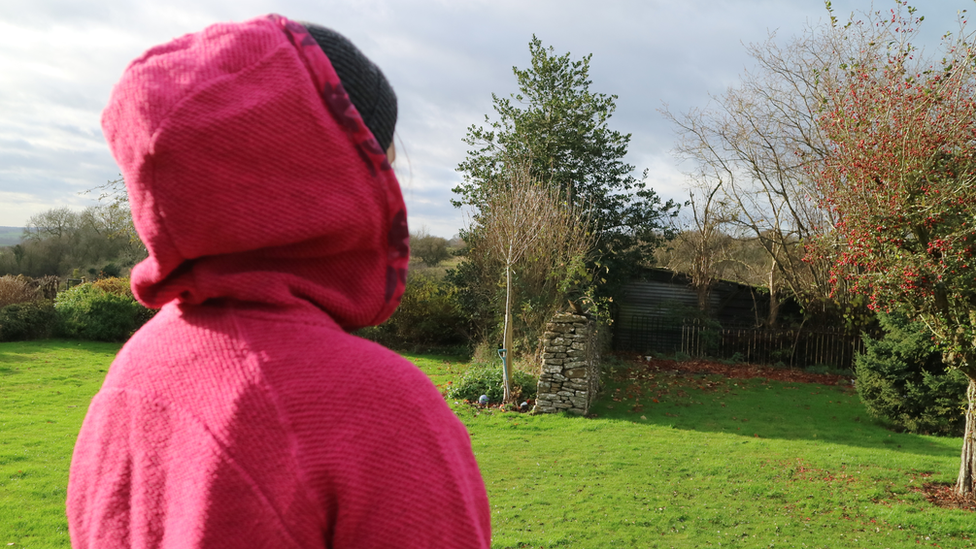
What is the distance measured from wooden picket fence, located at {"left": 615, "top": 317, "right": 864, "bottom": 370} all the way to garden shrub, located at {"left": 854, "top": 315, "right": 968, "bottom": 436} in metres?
5.44

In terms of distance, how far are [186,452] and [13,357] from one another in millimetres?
16518

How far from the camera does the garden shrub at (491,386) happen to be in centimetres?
1073

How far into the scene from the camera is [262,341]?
74 centimetres

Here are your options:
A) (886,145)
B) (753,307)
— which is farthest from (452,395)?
(753,307)

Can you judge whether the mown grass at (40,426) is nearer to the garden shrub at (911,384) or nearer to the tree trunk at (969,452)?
the tree trunk at (969,452)

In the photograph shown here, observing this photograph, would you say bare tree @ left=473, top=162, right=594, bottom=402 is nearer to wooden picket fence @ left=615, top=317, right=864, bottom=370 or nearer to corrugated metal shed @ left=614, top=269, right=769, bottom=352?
wooden picket fence @ left=615, top=317, right=864, bottom=370

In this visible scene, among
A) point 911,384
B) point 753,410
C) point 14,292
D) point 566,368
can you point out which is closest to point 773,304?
point 753,410

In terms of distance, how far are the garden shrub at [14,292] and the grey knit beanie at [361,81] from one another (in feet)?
68.2

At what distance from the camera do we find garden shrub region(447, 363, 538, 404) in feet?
35.2

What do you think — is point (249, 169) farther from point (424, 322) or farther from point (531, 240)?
point (424, 322)

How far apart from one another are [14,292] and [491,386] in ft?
51.9

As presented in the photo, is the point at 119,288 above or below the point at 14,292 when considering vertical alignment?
above

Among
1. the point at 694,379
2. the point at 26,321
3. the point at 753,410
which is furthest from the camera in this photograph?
the point at 26,321

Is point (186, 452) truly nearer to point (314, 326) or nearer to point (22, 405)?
point (314, 326)
